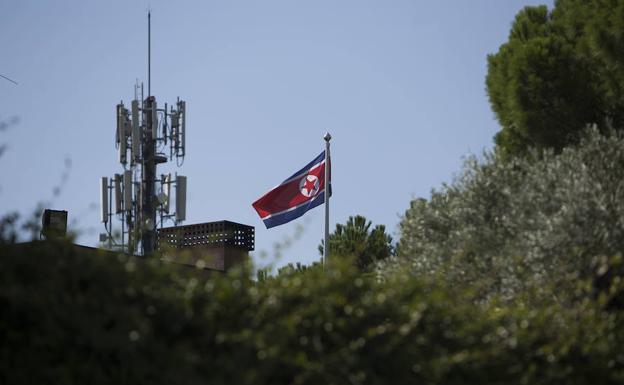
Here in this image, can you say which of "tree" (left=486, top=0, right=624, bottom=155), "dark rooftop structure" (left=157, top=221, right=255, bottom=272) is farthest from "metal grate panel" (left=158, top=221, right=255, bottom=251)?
"tree" (left=486, top=0, right=624, bottom=155)

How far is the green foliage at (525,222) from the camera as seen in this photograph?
43.1ft

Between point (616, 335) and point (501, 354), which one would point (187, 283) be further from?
point (616, 335)

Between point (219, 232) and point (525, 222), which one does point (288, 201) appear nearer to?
point (525, 222)

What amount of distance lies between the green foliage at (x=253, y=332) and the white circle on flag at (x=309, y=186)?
1538cm

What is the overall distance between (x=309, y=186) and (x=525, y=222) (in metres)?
11.8

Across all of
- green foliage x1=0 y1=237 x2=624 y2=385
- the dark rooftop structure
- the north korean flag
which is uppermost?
the dark rooftop structure

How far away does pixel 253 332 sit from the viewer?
24.9ft

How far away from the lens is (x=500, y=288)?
13688mm

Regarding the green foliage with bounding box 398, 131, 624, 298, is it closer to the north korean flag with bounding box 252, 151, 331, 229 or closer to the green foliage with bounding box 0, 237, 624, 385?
the green foliage with bounding box 0, 237, 624, 385

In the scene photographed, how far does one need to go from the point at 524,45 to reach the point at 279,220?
8256 millimetres

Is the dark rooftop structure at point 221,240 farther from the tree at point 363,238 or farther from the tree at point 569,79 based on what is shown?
the tree at point 569,79

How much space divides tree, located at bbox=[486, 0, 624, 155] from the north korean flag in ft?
19.9

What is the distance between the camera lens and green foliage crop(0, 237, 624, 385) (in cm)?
698

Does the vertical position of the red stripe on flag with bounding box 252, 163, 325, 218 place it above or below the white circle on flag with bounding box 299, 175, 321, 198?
below
